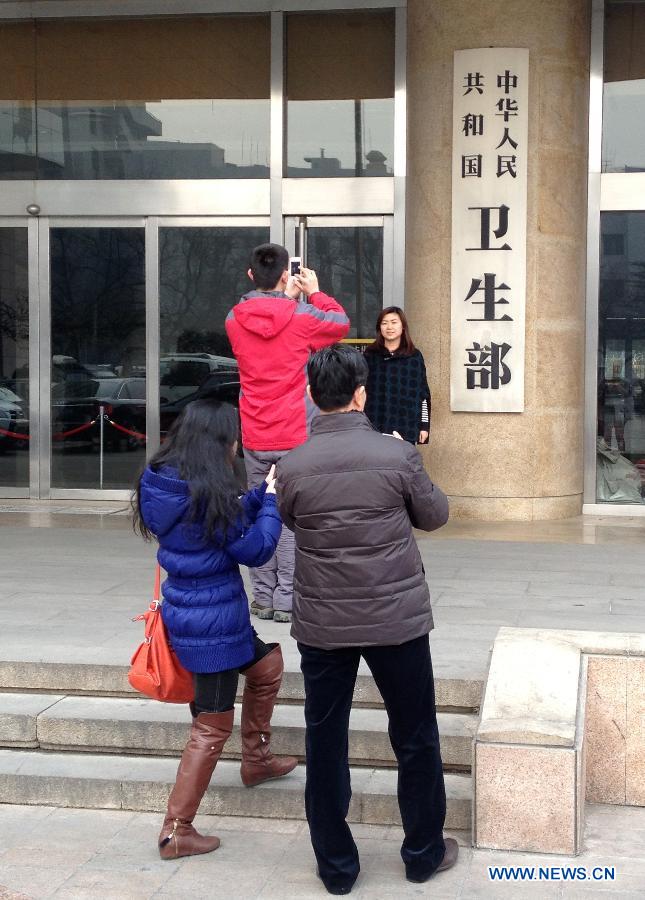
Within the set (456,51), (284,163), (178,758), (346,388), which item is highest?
(456,51)

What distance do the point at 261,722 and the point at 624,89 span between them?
7848 mm

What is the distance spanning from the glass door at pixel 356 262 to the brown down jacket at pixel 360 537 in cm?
714

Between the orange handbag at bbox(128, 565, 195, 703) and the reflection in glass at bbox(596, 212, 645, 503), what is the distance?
23.8 feet

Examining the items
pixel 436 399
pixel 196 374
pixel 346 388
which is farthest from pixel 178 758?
pixel 196 374

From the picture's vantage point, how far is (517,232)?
10297mm

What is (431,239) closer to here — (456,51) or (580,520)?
(456,51)

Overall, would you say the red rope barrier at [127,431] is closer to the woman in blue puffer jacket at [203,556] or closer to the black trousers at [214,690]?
the woman in blue puffer jacket at [203,556]

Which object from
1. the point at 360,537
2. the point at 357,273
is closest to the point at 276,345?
the point at 360,537

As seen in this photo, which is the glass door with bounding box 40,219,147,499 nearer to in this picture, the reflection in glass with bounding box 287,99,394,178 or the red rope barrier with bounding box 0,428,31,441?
the red rope barrier with bounding box 0,428,31,441

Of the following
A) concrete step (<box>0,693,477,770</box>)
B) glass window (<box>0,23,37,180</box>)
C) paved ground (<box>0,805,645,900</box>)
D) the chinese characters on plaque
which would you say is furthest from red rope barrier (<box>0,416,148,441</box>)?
paved ground (<box>0,805,645,900</box>)

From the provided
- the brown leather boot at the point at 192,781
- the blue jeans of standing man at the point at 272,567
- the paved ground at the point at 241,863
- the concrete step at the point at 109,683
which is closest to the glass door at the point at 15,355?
the blue jeans of standing man at the point at 272,567

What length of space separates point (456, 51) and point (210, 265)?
291 cm

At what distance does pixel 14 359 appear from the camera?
1183 centimetres

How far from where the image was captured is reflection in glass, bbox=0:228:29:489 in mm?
11773
